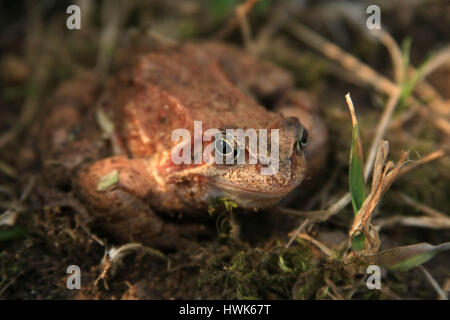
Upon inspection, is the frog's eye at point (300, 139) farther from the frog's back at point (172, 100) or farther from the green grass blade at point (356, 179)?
the green grass blade at point (356, 179)

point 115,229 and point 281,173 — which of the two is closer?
point 281,173

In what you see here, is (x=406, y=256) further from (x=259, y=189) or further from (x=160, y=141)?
(x=160, y=141)

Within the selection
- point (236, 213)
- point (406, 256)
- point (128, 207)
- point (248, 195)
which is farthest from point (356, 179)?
point (128, 207)

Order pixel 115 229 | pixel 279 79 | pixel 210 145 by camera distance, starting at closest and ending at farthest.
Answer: pixel 210 145 → pixel 115 229 → pixel 279 79

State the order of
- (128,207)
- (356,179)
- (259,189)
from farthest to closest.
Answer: (128,207), (356,179), (259,189)

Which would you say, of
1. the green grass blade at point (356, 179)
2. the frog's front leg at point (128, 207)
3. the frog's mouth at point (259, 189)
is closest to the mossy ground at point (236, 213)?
the frog's front leg at point (128, 207)

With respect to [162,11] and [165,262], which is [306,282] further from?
[162,11]
